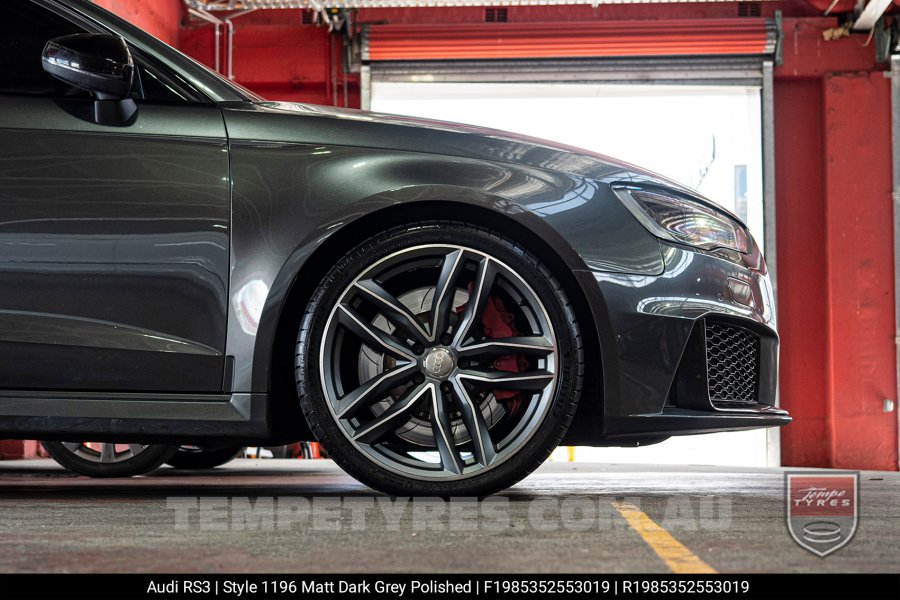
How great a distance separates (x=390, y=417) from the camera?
239 cm

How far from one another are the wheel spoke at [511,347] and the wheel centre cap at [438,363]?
0.03 metres

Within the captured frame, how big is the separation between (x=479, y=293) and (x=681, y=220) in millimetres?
600

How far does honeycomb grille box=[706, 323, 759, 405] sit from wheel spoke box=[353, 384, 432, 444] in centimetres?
75

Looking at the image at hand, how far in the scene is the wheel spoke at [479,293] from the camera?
7.93 feet

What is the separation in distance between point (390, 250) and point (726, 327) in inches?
36.5

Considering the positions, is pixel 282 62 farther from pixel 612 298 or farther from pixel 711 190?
pixel 612 298

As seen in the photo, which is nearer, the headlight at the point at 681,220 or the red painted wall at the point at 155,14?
the headlight at the point at 681,220

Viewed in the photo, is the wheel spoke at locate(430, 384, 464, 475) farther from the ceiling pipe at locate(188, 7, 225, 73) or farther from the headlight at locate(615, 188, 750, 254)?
the ceiling pipe at locate(188, 7, 225, 73)

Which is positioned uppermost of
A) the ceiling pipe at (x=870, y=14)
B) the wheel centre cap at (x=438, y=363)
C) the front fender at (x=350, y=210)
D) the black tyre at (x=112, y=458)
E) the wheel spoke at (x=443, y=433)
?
the ceiling pipe at (x=870, y=14)

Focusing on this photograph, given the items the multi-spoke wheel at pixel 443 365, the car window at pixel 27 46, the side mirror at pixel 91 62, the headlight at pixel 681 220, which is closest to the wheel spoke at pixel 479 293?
the multi-spoke wheel at pixel 443 365

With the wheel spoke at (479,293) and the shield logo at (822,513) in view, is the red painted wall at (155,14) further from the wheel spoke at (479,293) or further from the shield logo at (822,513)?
the shield logo at (822,513)

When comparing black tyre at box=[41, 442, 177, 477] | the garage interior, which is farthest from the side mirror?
the garage interior

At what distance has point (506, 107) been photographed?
32.0 ft

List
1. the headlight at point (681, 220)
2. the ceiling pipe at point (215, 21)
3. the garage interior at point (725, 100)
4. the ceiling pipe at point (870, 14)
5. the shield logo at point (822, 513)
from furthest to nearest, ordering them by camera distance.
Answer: the ceiling pipe at point (215, 21) < the garage interior at point (725, 100) < the ceiling pipe at point (870, 14) < the headlight at point (681, 220) < the shield logo at point (822, 513)
